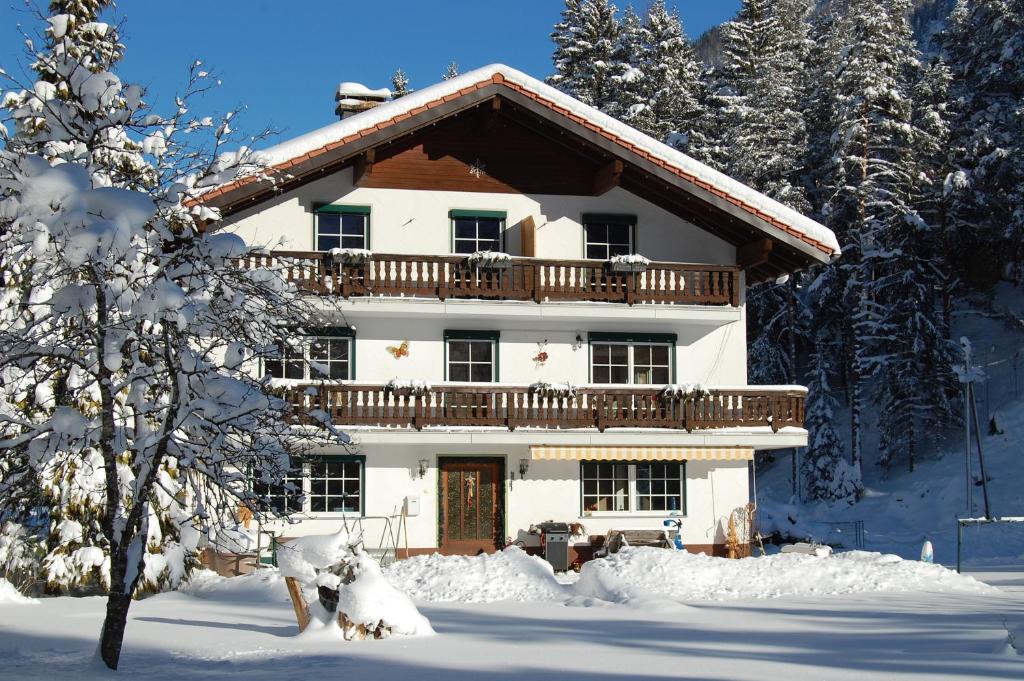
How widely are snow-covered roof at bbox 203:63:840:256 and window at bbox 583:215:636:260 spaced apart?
1.96 metres

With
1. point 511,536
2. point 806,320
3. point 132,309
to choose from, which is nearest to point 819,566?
point 511,536

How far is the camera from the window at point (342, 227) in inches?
928

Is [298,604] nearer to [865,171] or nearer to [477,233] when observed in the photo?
[477,233]

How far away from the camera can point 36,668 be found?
1031cm

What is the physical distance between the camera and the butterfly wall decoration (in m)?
23.3

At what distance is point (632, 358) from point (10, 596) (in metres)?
13.3

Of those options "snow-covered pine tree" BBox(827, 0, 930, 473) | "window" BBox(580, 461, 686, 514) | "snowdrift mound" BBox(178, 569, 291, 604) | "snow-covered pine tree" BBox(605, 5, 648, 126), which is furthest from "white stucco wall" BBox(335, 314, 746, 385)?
"snow-covered pine tree" BBox(605, 5, 648, 126)

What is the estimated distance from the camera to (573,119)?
23.0m

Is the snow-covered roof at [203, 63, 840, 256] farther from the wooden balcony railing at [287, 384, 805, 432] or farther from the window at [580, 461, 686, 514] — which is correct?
the window at [580, 461, 686, 514]

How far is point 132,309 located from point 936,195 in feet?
135

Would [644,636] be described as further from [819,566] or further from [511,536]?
[511,536]

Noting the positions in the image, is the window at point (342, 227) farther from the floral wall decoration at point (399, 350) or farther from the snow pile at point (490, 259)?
the snow pile at point (490, 259)

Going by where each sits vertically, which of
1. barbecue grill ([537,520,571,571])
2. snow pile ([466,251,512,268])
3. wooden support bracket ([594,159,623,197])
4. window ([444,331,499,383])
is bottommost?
barbecue grill ([537,520,571,571])

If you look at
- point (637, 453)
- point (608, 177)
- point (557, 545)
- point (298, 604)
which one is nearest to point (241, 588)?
point (298, 604)
